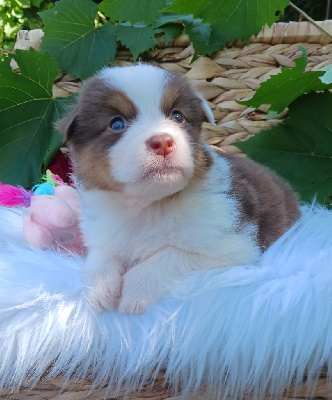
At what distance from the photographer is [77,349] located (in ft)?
3.17

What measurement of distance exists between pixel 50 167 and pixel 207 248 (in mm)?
1123

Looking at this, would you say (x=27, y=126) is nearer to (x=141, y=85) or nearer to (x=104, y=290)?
(x=141, y=85)

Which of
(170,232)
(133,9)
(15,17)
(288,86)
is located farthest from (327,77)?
(15,17)

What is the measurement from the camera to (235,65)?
2.03 metres

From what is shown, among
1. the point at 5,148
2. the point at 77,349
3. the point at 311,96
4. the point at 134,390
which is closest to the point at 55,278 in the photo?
the point at 77,349

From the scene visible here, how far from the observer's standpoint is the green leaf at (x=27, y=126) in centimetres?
192

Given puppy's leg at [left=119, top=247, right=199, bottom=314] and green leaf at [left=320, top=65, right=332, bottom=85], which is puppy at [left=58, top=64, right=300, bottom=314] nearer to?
puppy's leg at [left=119, top=247, right=199, bottom=314]

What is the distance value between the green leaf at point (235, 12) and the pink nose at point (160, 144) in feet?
2.40

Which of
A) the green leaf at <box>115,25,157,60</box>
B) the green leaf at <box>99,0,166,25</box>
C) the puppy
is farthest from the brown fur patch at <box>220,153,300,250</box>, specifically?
the green leaf at <box>115,25,157,60</box>

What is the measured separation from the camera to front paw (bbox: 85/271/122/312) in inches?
40.4

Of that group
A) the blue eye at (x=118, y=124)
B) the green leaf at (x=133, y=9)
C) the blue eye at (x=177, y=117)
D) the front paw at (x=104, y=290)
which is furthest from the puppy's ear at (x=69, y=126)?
the green leaf at (x=133, y=9)

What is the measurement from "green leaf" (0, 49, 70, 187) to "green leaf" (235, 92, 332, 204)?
0.74 metres

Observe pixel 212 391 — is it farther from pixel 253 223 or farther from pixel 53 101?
pixel 53 101

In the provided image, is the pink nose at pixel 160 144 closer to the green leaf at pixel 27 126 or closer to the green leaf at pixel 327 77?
the green leaf at pixel 327 77
